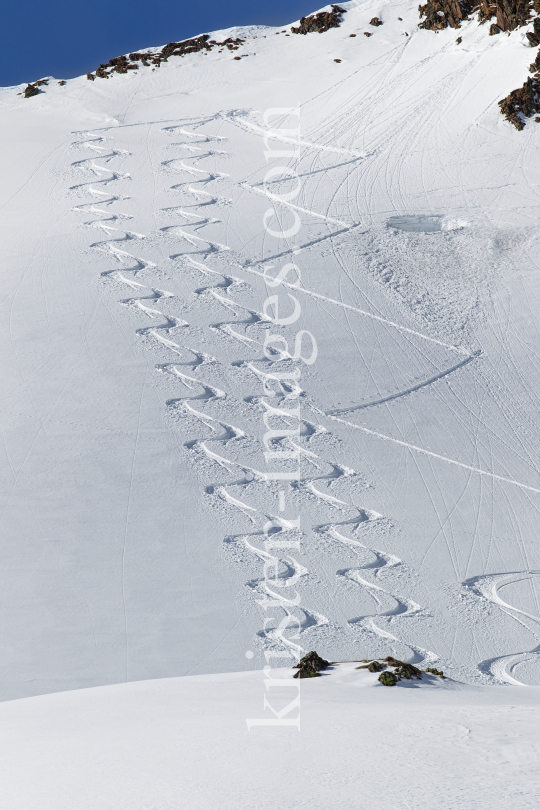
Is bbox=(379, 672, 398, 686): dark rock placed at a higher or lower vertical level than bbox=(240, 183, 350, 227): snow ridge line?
lower

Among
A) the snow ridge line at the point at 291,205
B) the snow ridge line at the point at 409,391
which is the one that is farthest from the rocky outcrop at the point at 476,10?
the snow ridge line at the point at 409,391

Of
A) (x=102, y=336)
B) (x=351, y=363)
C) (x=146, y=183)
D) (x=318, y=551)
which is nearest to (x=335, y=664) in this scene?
(x=318, y=551)

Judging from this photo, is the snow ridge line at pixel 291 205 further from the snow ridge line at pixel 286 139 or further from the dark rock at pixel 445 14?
the dark rock at pixel 445 14

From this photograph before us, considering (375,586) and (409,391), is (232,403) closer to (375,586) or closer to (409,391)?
(409,391)

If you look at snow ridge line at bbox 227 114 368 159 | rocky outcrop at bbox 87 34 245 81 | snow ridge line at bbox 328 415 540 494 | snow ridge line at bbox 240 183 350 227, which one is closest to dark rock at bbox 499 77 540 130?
snow ridge line at bbox 227 114 368 159

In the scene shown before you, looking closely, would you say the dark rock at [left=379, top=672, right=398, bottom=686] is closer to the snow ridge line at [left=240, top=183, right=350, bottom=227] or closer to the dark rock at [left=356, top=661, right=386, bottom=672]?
the dark rock at [left=356, top=661, right=386, bottom=672]
